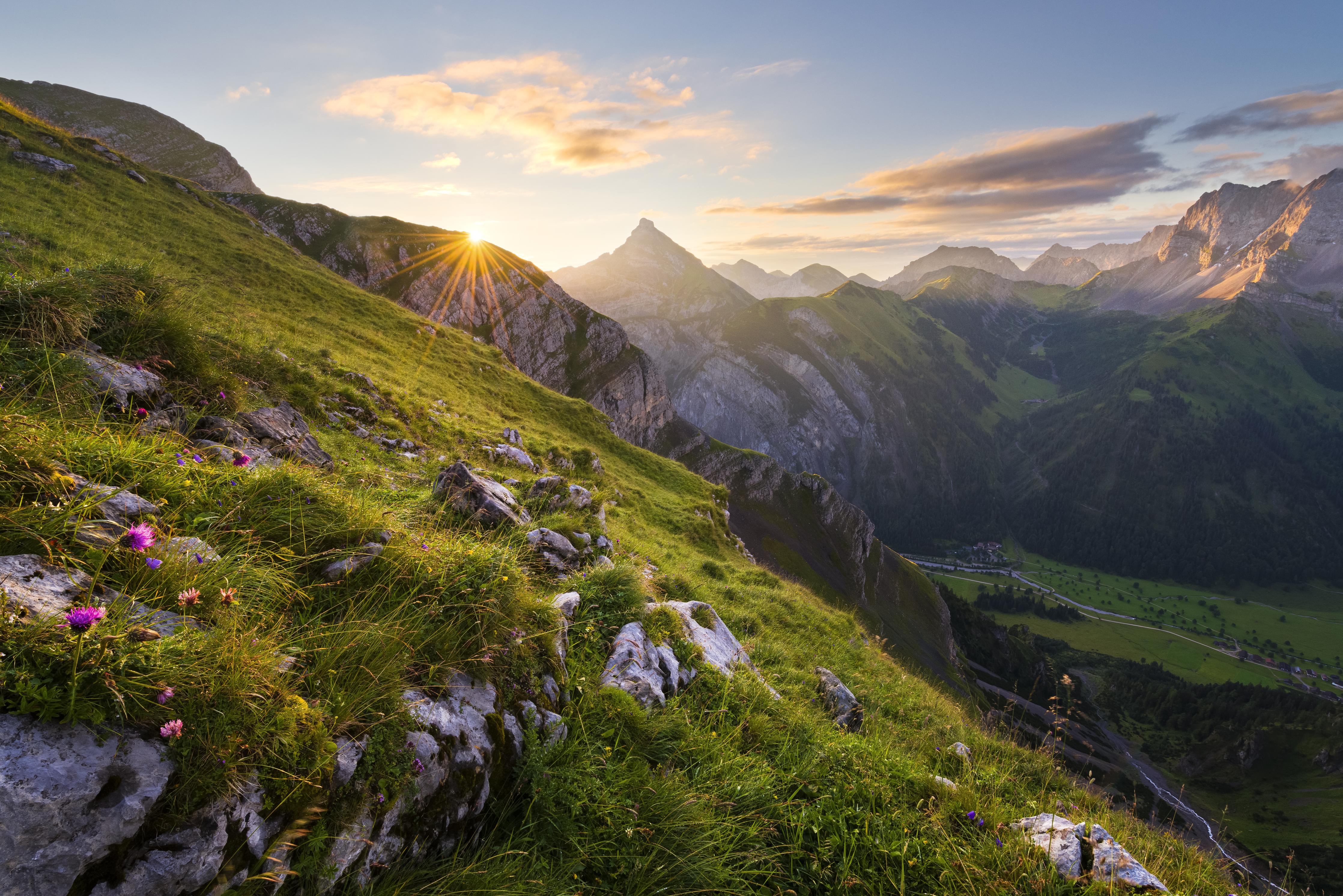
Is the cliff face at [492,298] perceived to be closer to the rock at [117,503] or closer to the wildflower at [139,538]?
the rock at [117,503]

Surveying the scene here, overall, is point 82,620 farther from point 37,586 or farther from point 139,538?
point 139,538

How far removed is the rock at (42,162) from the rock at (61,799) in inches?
1700

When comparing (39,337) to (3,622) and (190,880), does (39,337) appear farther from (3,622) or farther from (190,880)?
(190,880)

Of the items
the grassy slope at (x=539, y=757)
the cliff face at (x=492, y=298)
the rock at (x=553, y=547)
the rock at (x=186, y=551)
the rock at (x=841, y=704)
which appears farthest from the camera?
the cliff face at (x=492, y=298)

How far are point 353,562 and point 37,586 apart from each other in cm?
201

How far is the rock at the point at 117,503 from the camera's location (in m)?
3.73

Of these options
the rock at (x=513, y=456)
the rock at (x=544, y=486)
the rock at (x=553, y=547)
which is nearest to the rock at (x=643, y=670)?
the rock at (x=553, y=547)

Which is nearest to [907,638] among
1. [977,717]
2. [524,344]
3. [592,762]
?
[977,717]

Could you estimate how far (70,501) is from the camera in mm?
3586

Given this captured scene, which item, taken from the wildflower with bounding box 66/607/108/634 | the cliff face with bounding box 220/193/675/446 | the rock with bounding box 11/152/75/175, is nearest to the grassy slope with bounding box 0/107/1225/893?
the wildflower with bounding box 66/607/108/634

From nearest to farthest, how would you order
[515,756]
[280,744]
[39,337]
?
[280,744]
[515,756]
[39,337]

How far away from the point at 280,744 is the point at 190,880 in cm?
64

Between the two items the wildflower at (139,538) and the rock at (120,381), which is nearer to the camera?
the wildflower at (139,538)

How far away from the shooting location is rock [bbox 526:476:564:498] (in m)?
11.9
